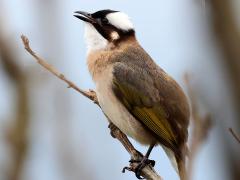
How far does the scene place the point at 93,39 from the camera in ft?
18.2

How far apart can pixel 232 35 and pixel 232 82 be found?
13cm

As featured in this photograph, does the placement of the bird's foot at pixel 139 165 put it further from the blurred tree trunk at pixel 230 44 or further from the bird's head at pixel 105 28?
the blurred tree trunk at pixel 230 44

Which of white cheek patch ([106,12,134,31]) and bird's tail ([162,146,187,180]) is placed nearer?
bird's tail ([162,146,187,180])

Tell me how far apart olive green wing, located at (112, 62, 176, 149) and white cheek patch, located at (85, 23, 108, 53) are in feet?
1.26

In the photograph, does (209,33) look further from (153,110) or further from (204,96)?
(153,110)

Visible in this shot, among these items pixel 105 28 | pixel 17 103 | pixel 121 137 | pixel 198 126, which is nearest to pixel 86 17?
pixel 105 28

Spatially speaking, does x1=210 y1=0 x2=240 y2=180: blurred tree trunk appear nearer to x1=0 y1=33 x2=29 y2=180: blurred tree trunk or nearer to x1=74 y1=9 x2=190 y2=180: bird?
x1=0 y1=33 x2=29 y2=180: blurred tree trunk

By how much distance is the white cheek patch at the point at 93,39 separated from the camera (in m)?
5.51

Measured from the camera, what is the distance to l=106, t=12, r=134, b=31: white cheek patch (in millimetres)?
5594

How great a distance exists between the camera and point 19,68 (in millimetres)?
2420

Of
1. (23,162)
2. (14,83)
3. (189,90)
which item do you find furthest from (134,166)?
(189,90)

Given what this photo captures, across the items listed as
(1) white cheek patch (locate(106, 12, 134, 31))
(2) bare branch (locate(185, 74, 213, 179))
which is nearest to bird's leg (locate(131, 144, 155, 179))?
(1) white cheek patch (locate(106, 12, 134, 31))

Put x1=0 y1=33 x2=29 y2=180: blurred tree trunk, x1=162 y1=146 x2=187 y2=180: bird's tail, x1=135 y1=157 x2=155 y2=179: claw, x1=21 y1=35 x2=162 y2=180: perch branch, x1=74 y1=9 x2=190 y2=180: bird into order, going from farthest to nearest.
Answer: x1=74 y1=9 x2=190 y2=180: bird, x1=135 y1=157 x2=155 y2=179: claw, x1=162 y1=146 x2=187 y2=180: bird's tail, x1=21 y1=35 x2=162 y2=180: perch branch, x1=0 y1=33 x2=29 y2=180: blurred tree trunk

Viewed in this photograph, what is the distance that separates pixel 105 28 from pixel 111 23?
95 millimetres
